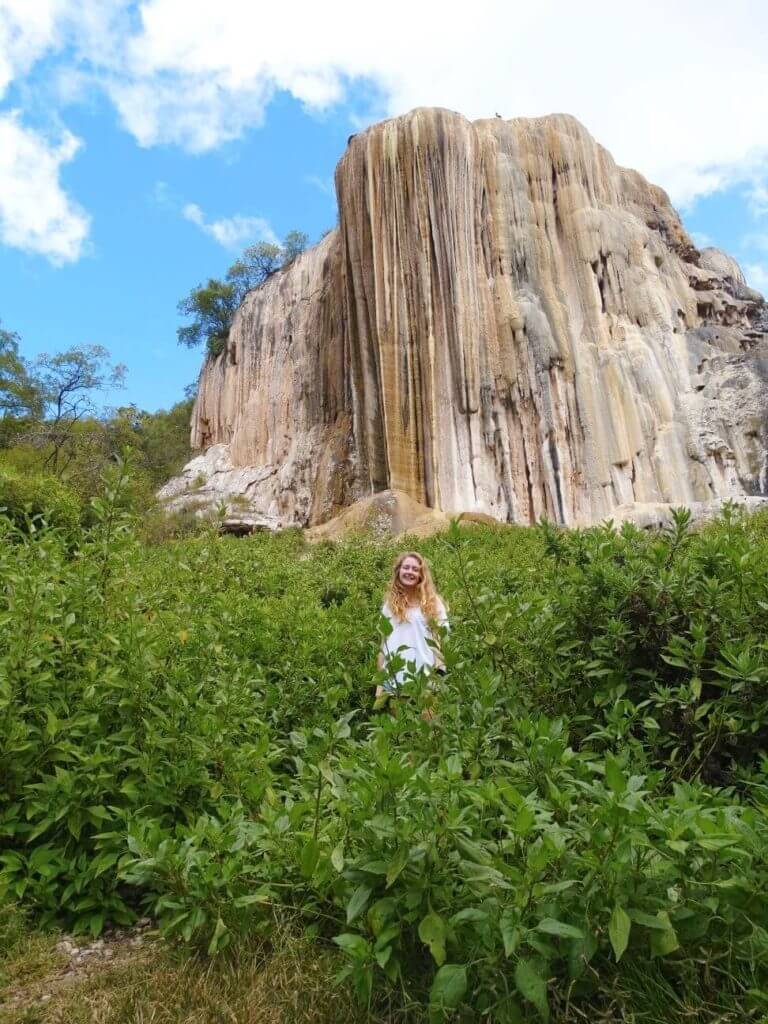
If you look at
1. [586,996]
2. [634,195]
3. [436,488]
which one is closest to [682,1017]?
[586,996]

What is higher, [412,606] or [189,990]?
[412,606]

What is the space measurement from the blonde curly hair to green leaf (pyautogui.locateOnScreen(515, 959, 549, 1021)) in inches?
113

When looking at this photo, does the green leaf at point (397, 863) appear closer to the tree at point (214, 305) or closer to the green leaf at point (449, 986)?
the green leaf at point (449, 986)

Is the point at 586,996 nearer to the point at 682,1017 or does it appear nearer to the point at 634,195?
the point at 682,1017

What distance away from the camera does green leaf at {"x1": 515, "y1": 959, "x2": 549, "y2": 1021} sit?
5.20 ft

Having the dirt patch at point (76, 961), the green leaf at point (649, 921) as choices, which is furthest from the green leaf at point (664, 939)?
the dirt patch at point (76, 961)

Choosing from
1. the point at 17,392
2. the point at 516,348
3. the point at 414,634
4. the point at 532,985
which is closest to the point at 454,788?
the point at 532,985

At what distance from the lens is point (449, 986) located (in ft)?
Result: 5.46

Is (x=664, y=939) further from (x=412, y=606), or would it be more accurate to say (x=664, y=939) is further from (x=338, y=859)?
(x=412, y=606)

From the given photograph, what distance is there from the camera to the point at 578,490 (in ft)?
71.8

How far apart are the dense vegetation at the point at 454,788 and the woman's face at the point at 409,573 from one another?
404mm

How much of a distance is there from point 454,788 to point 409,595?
2522mm

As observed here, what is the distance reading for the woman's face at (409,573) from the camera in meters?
4.57

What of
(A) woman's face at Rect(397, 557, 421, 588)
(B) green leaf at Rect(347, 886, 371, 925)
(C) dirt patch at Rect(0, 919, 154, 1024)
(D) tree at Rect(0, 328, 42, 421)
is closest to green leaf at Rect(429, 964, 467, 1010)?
(B) green leaf at Rect(347, 886, 371, 925)
